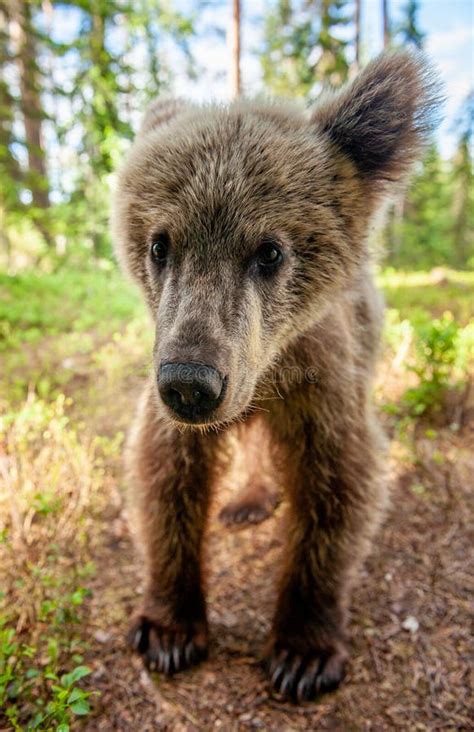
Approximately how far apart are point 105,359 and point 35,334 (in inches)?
50.1

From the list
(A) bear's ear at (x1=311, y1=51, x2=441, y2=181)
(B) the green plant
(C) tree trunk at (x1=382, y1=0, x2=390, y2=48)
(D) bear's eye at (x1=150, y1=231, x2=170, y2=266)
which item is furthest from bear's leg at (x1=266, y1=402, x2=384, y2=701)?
(C) tree trunk at (x1=382, y1=0, x2=390, y2=48)

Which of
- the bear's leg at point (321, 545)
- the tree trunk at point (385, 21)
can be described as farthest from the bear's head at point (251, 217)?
the tree trunk at point (385, 21)

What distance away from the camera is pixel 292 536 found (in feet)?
8.69

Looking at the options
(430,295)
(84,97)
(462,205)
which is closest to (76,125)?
(84,97)

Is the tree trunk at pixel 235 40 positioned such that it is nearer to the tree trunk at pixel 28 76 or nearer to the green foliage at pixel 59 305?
the tree trunk at pixel 28 76

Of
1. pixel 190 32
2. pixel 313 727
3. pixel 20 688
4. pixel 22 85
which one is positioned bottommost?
pixel 313 727

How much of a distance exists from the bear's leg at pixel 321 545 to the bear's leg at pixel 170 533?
0.42 metres

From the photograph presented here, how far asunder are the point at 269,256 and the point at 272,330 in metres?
0.30

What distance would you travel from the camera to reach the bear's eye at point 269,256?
79.4 inches

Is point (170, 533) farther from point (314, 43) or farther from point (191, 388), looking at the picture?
point (314, 43)

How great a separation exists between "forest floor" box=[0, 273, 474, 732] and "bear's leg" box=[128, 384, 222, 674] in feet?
0.40

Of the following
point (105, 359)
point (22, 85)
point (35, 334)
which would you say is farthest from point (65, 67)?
point (105, 359)

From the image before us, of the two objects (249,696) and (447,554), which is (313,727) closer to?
(249,696)

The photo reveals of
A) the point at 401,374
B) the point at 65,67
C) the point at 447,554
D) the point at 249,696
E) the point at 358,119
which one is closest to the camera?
the point at 358,119
